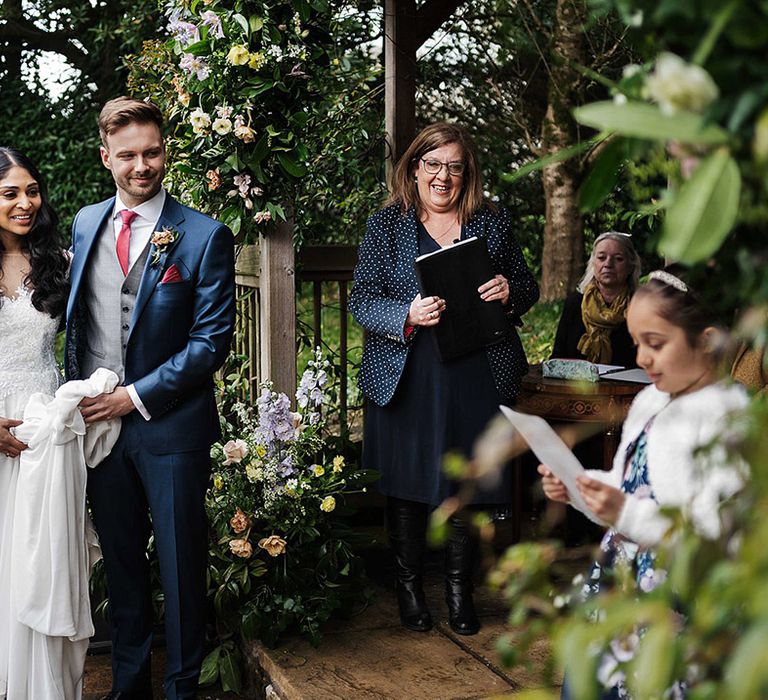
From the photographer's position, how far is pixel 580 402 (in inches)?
170

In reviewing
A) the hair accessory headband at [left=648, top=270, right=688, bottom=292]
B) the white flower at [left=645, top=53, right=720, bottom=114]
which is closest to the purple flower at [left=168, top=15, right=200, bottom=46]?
the hair accessory headband at [left=648, top=270, right=688, bottom=292]

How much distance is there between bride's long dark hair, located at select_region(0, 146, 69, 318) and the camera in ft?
10.3

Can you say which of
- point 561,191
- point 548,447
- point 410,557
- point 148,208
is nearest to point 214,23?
point 148,208

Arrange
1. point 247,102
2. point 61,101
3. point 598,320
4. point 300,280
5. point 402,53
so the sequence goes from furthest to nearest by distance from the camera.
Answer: point 61,101, point 598,320, point 300,280, point 402,53, point 247,102

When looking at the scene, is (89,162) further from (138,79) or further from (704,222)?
(704,222)

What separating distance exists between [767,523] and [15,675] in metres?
2.75

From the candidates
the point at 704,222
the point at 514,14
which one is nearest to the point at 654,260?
the point at 514,14

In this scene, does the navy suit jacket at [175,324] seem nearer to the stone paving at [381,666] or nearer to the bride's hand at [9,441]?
the bride's hand at [9,441]

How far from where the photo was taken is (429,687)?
3.23m

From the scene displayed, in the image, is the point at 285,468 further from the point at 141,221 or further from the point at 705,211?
the point at 705,211

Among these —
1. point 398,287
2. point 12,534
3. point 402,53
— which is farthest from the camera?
point 402,53

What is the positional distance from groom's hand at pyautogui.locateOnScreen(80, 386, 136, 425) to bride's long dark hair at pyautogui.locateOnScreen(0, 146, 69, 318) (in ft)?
1.08

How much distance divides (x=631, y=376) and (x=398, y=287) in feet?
3.74

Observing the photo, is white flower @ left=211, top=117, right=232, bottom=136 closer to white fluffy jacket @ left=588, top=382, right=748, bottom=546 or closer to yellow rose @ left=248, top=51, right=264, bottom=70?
yellow rose @ left=248, top=51, right=264, bottom=70
